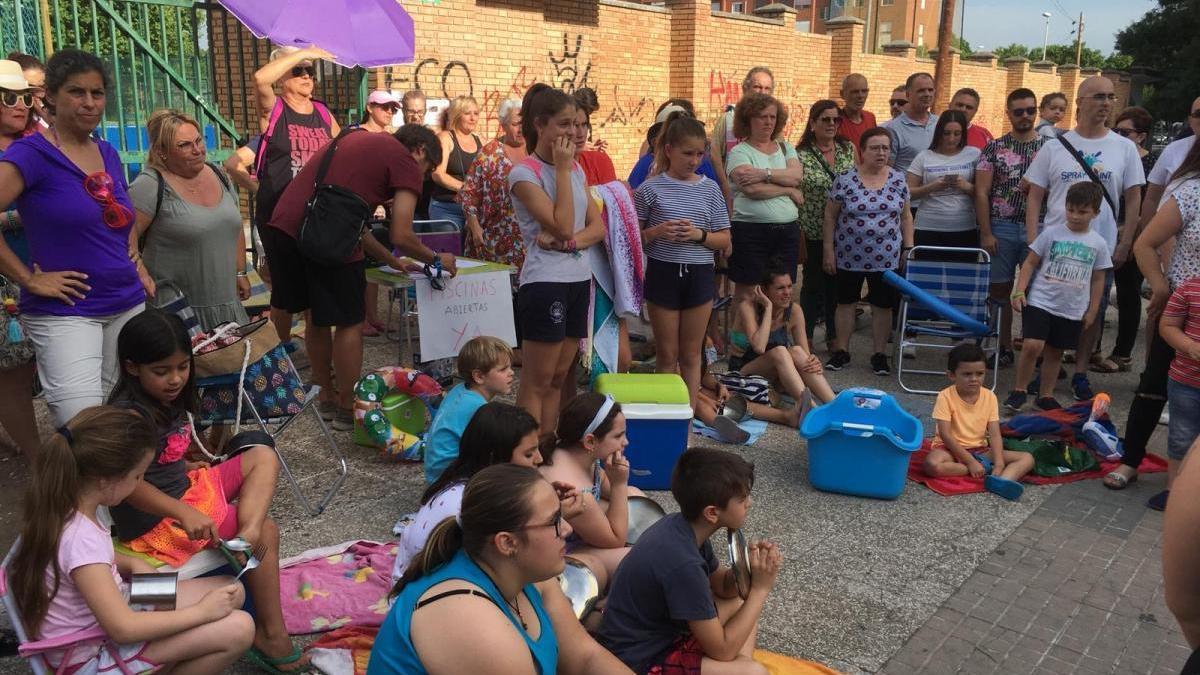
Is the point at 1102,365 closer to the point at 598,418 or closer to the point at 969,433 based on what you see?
the point at 969,433

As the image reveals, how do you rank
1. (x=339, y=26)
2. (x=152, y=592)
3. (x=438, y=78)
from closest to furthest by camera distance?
(x=152, y=592) < (x=339, y=26) < (x=438, y=78)

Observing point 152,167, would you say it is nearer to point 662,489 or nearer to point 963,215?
point 662,489

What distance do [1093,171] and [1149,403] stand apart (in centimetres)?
207

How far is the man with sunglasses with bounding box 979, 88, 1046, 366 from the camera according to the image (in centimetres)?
665

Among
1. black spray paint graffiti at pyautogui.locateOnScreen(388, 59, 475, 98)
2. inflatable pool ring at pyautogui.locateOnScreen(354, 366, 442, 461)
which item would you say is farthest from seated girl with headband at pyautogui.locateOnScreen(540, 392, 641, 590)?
black spray paint graffiti at pyautogui.locateOnScreen(388, 59, 475, 98)

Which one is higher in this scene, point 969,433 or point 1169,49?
point 1169,49

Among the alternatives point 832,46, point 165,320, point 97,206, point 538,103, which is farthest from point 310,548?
point 832,46

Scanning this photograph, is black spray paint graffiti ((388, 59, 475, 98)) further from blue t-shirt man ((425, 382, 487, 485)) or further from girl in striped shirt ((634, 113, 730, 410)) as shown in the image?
blue t-shirt man ((425, 382, 487, 485))

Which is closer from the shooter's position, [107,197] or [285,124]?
[107,197]

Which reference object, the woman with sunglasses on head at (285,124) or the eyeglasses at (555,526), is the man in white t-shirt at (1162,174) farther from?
the eyeglasses at (555,526)

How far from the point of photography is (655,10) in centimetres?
1542

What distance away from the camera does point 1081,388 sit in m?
6.36

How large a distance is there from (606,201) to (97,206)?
239 centimetres

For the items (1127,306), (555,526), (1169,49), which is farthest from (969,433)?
(1169,49)
